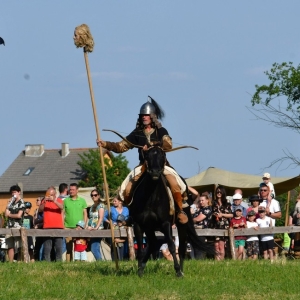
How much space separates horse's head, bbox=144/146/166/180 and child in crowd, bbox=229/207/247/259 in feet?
21.4

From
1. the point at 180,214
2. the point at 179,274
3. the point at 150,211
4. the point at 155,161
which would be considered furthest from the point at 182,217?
the point at 155,161

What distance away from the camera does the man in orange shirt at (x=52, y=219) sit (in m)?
18.6

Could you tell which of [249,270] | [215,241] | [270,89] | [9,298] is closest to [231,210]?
[215,241]

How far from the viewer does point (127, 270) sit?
44.3 feet

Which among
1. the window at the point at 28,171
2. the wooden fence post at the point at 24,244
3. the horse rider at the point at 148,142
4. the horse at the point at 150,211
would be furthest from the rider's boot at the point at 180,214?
the window at the point at 28,171

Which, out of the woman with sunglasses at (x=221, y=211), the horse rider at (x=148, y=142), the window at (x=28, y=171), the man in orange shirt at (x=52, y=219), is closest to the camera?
the horse rider at (x=148, y=142)

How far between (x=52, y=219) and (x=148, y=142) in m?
6.59

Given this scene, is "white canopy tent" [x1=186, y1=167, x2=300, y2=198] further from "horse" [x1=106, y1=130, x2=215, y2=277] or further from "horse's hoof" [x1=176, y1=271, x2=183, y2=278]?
"horse's hoof" [x1=176, y1=271, x2=183, y2=278]

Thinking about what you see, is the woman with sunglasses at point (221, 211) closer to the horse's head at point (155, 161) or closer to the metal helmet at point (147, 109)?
the metal helmet at point (147, 109)

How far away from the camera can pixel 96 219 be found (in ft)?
62.1

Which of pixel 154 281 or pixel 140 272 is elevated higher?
pixel 140 272

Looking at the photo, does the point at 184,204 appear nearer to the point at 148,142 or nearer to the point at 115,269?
the point at 148,142

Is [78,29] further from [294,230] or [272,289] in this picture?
[294,230]

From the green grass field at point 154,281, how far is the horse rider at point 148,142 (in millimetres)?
1134
